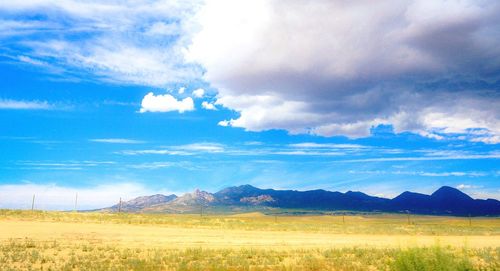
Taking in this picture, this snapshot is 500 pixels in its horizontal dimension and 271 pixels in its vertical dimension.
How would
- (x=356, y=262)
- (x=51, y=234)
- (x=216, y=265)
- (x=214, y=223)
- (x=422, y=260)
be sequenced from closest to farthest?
(x=422, y=260) → (x=216, y=265) → (x=356, y=262) → (x=51, y=234) → (x=214, y=223)

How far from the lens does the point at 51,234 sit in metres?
44.6

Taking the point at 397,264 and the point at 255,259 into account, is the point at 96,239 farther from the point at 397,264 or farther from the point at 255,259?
the point at 397,264

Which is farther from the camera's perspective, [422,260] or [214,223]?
[214,223]

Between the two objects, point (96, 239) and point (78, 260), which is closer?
point (78, 260)

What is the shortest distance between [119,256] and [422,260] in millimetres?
18389

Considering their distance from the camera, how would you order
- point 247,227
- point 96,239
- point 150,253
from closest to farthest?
1. point 150,253
2. point 96,239
3. point 247,227

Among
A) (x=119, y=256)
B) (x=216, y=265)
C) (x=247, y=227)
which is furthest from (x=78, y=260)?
(x=247, y=227)

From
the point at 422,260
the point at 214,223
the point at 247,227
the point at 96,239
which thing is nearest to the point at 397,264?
the point at 422,260

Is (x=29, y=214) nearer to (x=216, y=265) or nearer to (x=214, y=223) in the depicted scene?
(x=214, y=223)

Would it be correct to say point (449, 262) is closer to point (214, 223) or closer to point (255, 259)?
point (255, 259)

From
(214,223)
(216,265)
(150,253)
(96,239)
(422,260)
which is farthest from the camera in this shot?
(214,223)

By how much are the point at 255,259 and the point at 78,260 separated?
1082 cm

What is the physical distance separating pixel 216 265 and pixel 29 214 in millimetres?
54676

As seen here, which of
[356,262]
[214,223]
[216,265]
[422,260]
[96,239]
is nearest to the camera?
[422,260]
